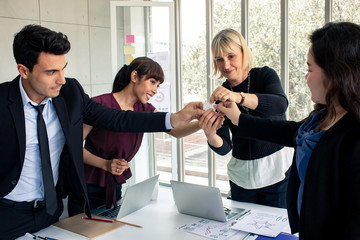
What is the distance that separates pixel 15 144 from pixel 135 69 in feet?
3.18

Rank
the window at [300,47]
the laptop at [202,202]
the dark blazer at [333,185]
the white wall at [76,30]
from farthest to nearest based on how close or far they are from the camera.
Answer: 1. the window at [300,47]
2. the white wall at [76,30]
3. the laptop at [202,202]
4. the dark blazer at [333,185]

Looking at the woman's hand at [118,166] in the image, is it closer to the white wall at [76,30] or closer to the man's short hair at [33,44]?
the man's short hair at [33,44]

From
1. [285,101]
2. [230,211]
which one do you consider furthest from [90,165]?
[285,101]

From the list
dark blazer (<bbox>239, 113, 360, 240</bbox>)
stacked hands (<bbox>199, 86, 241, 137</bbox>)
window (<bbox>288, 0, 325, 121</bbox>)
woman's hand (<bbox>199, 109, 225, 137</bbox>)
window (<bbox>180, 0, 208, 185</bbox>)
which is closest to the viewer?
dark blazer (<bbox>239, 113, 360, 240</bbox>)

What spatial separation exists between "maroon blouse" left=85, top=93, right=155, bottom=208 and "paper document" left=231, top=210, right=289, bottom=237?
762mm

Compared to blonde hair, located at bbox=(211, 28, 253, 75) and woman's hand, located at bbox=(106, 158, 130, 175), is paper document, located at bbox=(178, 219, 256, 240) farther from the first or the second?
blonde hair, located at bbox=(211, 28, 253, 75)

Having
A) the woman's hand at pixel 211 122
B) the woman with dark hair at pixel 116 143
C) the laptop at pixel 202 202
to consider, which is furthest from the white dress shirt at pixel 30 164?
the woman's hand at pixel 211 122

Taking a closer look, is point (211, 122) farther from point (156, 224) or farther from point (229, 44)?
point (156, 224)

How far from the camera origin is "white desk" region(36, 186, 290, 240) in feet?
5.49

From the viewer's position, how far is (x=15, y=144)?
165cm

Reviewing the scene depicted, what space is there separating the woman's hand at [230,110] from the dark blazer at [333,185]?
732mm

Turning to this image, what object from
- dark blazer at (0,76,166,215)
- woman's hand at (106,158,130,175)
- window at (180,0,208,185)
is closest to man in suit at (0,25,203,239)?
dark blazer at (0,76,166,215)

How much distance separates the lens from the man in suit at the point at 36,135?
165cm

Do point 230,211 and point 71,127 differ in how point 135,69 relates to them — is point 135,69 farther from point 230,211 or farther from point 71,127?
point 230,211
